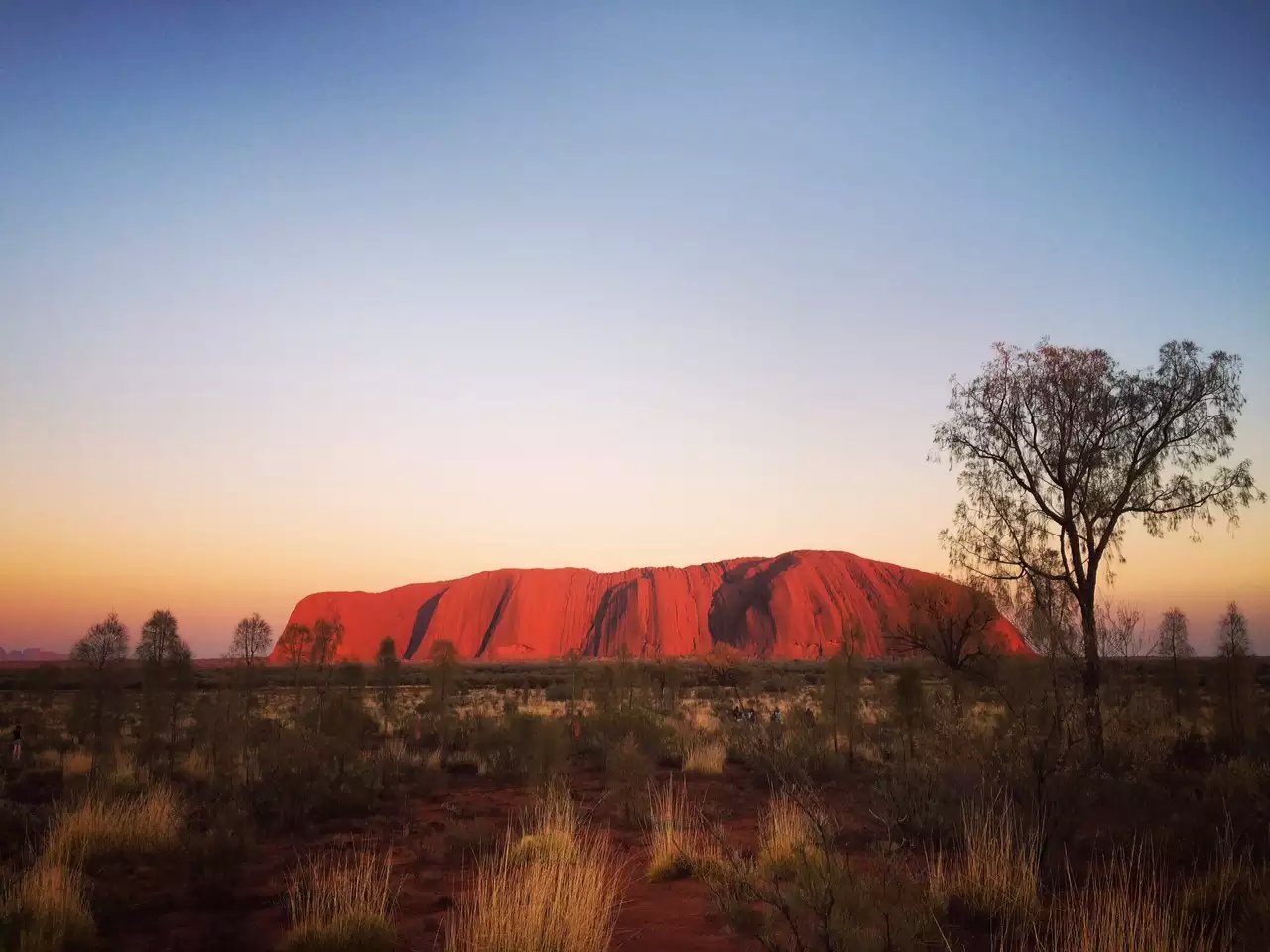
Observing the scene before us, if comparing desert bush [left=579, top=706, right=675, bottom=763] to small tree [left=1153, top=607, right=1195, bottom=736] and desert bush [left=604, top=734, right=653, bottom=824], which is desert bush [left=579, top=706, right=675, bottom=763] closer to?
desert bush [left=604, top=734, right=653, bottom=824]

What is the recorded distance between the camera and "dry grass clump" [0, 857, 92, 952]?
17.9 feet

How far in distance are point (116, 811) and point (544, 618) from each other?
119349 mm

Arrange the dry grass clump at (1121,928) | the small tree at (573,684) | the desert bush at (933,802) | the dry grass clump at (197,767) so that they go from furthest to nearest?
the small tree at (573,684), the dry grass clump at (197,767), the desert bush at (933,802), the dry grass clump at (1121,928)

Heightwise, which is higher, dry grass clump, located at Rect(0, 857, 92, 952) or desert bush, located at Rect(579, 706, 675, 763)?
dry grass clump, located at Rect(0, 857, 92, 952)

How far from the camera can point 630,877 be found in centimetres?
780

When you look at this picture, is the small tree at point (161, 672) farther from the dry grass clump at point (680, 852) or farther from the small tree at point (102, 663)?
the dry grass clump at point (680, 852)

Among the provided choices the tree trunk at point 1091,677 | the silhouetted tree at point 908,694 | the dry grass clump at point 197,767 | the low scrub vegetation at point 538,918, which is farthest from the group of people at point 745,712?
the dry grass clump at point 197,767

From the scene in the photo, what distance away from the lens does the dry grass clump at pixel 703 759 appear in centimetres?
1493

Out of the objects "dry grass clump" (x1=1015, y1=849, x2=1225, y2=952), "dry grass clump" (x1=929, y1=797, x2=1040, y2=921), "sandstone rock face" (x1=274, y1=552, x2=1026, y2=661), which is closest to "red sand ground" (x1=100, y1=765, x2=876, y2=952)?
"dry grass clump" (x1=929, y1=797, x2=1040, y2=921)

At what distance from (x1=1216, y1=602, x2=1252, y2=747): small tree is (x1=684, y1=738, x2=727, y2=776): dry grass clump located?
1074 cm

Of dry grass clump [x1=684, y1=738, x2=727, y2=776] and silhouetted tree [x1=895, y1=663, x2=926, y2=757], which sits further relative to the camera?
silhouetted tree [x1=895, y1=663, x2=926, y2=757]

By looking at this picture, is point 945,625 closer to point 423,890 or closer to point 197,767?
point 197,767

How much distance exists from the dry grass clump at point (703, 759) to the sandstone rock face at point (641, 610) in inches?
3256

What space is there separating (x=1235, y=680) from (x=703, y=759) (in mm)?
13167
